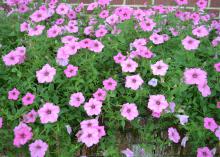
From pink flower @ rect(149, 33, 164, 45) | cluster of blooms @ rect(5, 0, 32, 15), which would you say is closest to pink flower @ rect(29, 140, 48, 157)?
pink flower @ rect(149, 33, 164, 45)

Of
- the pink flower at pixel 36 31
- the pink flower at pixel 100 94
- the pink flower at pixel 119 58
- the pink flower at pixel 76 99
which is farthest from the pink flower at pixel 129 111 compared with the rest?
the pink flower at pixel 36 31

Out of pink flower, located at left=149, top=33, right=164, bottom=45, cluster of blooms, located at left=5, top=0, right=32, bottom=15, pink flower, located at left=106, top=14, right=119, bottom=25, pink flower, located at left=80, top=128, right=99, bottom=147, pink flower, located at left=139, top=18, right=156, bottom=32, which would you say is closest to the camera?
pink flower, located at left=80, top=128, right=99, bottom=147

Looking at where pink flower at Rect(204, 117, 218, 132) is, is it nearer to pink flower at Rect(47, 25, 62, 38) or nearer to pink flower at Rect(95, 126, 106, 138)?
pink flower at Rect(95, 126, 106, 138)

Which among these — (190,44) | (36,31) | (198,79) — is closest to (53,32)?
(36,31)

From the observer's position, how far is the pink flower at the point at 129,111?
2.13m

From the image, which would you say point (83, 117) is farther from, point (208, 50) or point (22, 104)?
point (208, 50)

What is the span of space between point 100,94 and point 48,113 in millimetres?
301

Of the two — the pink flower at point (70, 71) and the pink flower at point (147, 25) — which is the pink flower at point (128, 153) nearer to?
the pink flower at point (70, 71)

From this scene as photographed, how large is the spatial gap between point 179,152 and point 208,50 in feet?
2.22

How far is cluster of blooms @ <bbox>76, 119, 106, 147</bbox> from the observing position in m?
2.09

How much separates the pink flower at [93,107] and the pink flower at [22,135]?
32 centimetres

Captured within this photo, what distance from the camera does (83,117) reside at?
2.27 metres

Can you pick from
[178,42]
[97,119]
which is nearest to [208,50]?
[178,42]

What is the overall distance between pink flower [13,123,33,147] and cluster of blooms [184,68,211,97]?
0.90 m
